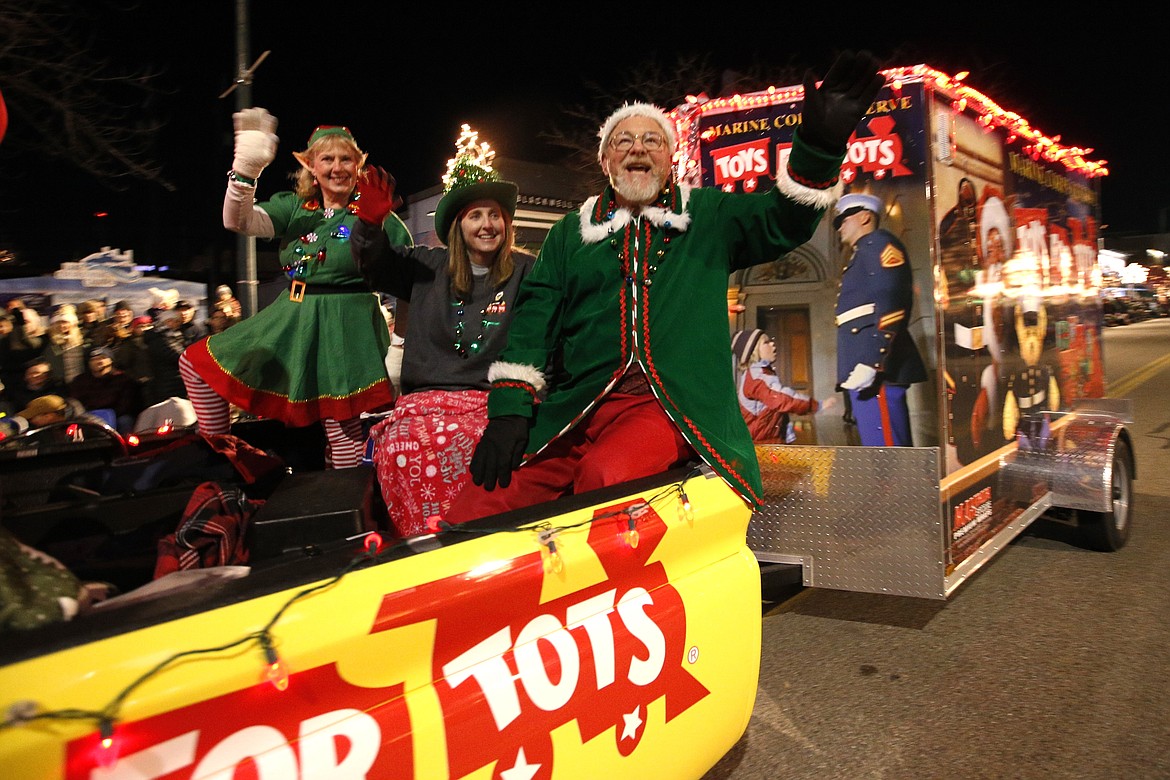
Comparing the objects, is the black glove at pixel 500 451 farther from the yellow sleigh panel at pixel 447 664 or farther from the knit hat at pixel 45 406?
the knit hat at pixel 45 406

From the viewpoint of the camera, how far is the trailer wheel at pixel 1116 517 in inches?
188

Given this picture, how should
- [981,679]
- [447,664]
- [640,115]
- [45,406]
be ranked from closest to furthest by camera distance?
[447,664] < [640,115] < [981,679] < [45,406]

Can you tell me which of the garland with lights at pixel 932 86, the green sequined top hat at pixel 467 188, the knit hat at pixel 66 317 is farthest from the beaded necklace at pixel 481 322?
the knit hat at pixel 66 317

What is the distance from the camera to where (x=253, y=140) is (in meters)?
2.73

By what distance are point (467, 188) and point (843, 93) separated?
1413 millimetres

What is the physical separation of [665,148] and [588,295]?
0.56 metres

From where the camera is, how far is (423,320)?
2.99m

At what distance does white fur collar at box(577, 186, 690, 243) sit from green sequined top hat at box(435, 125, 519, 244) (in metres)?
0.45

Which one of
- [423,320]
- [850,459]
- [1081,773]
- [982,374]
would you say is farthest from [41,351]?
[1081,773]

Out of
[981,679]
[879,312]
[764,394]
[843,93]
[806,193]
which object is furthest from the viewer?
[764,394]

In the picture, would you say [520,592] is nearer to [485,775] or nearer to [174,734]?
[485,775]

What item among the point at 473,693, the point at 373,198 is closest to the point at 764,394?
the point at 373,198

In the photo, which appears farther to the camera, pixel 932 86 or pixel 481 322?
pixel 932 86

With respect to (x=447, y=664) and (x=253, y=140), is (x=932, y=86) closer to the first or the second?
(x=253, y=140)
